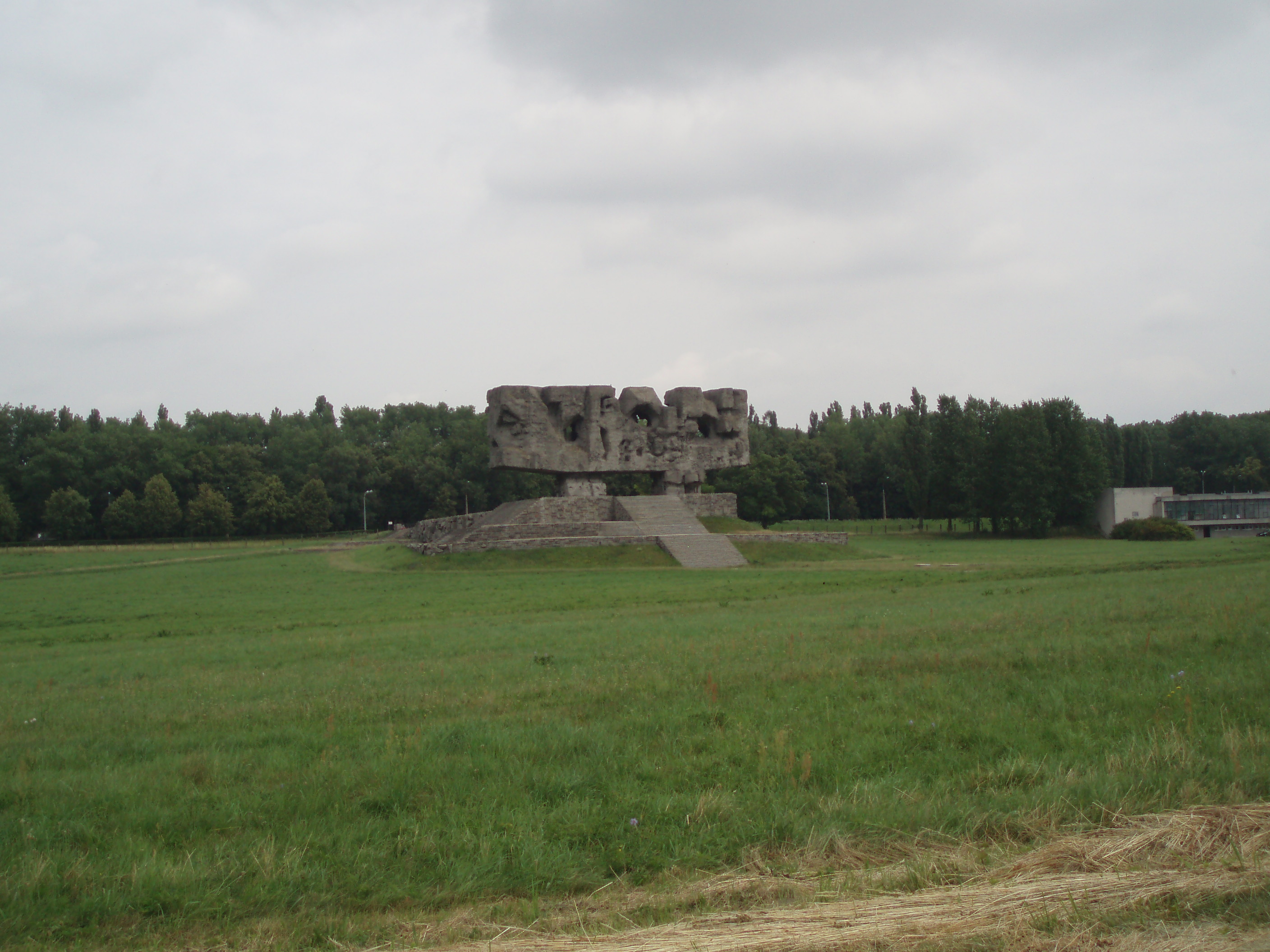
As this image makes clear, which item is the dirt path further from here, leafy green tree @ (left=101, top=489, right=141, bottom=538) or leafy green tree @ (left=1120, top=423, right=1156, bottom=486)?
leafy green tree @ (left=1120, top=423, right=1156, bottom=486)

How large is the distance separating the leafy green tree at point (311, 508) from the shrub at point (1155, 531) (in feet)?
208

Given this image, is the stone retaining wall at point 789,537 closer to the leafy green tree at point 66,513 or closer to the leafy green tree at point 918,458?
the leafy green tree at point 918,458

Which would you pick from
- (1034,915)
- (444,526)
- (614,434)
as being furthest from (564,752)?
(444,526)

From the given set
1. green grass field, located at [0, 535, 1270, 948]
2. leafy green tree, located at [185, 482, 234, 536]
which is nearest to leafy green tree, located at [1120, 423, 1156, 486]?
leafy green tree, located at [185, 482, 234, 536]

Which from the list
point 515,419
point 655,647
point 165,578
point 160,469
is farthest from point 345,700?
point 160,469

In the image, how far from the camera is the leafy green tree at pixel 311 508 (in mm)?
80250

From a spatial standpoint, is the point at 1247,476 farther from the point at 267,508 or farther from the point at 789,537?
the point at 267,508

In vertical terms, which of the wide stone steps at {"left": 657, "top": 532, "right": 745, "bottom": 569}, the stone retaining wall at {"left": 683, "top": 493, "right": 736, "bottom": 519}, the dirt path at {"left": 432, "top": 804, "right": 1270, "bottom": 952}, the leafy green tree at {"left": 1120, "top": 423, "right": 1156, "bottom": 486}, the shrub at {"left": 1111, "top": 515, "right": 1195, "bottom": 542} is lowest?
the shrub at {"left": 1111, "top": 515, "right": 1195, "bottom": 542}

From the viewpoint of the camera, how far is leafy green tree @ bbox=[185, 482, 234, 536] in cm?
7662

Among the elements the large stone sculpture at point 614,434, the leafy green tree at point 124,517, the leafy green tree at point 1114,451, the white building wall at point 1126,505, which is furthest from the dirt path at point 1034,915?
the leafy green tree at point 1114,451

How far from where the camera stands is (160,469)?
271 feet

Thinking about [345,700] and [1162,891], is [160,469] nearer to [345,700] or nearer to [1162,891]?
[345,700]

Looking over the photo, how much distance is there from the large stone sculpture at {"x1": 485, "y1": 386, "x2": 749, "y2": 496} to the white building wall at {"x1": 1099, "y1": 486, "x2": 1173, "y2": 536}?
108 feet

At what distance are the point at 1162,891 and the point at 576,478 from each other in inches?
1496
